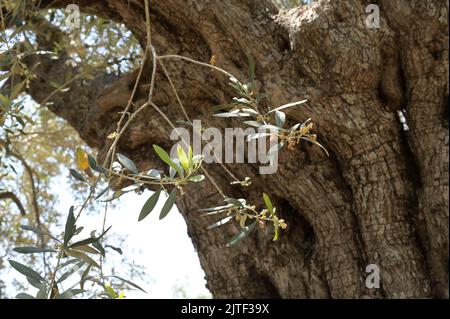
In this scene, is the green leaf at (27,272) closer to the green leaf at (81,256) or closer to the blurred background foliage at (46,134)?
the green leaf at (81,256)

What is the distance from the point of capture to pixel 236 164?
3.69 metres

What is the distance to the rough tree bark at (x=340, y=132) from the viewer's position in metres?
3.37

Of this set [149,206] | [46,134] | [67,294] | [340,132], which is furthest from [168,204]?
[46,134]

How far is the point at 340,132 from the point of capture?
341 cm

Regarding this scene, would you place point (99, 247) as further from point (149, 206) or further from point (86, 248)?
point (149, 206)

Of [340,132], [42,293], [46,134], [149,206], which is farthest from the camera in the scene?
[46,134]

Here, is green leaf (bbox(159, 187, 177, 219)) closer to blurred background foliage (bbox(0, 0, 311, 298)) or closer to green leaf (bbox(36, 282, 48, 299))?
green leaf (bbox(36, 282, 48, 299))

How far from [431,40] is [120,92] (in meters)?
1.75

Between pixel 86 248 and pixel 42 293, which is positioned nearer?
pixel 42 293

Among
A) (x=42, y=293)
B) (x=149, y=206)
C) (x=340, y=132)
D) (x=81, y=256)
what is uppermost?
(x=340, y=132)

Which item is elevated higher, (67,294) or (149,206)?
(149,206)

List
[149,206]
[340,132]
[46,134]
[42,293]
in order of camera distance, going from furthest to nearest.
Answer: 1. [46,134]
2. [340,132]
3. [149,206]
4. [42,293]

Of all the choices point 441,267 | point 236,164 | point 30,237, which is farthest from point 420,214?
point 30,237

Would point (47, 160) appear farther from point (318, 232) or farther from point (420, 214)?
point (420, 214)
